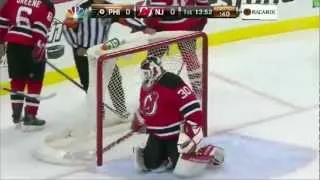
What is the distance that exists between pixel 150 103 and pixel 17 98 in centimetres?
79

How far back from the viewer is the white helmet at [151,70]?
2.82 meters

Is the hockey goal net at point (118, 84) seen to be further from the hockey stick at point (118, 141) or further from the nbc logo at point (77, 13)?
the nbc logo at point (77, 13)

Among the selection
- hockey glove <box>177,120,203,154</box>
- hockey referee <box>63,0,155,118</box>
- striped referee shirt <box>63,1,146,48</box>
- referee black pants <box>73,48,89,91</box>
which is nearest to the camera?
hockey glove <box>177,120,203,154</box>

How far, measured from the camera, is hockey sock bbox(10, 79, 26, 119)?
11.2ft

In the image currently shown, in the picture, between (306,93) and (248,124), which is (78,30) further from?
(306,93)

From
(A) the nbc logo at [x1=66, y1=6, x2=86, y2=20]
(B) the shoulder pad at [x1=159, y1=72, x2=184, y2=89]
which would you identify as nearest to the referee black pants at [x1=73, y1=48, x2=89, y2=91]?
(A) the nbc logo at [x1=66, y1=6, x2=86, y2=20]

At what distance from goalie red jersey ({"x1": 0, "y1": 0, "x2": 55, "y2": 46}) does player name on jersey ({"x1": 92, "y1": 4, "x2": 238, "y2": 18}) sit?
0.20 meters

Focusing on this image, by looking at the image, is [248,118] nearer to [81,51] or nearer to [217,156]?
[217,156]

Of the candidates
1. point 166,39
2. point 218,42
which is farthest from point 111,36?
point 166,39

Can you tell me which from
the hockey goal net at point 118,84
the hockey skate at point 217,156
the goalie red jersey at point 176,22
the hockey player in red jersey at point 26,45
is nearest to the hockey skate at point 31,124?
the hockey player in red jersey at point 26,45

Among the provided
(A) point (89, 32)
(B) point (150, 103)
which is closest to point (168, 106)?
(B) point (150, 103)

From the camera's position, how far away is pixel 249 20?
15.2 feet

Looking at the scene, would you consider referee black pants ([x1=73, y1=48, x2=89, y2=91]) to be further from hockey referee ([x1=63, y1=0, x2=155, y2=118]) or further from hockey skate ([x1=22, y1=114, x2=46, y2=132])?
hockey skate ([x1=22, y1=114, x2=46, y2=132])

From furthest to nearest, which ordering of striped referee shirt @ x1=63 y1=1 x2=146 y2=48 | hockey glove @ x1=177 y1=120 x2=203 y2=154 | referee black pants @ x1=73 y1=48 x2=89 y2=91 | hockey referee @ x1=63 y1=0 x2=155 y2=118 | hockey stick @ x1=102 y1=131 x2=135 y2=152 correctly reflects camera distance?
referee black pants @ x1=73 y1=48 x2=89 y2=91 < striped referee shirt @ x1=63 y1=1 x2=146 y2=48 < hockey referee @ x1=63 y1=0 x2=155 y2=118 < hockey stick @ x1=102 y1=131 x2=135 y2=152 < hockey glove @ x1=177 y1=120 x2=203 y2=154
